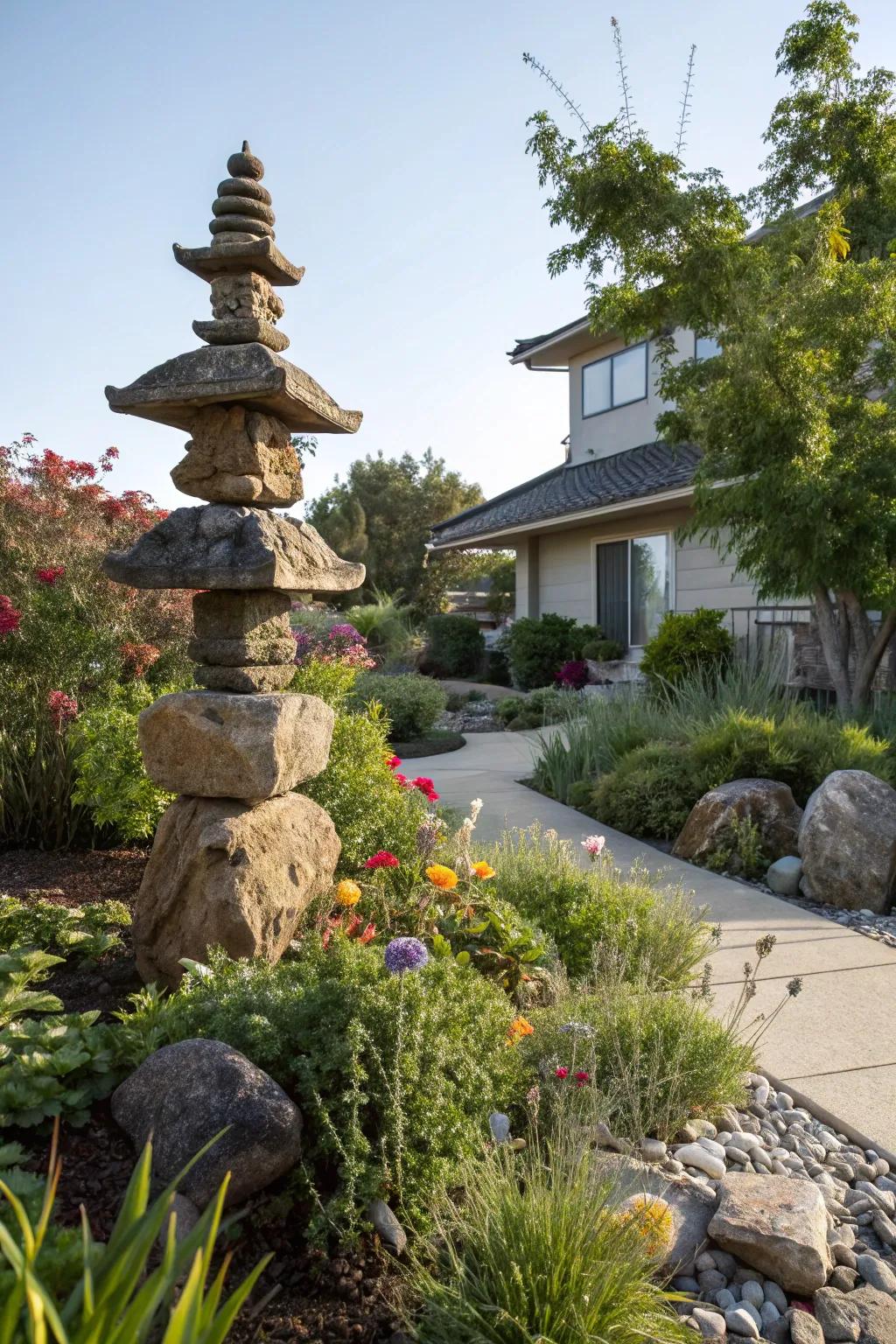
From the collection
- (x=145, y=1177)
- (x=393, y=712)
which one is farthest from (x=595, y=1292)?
(x=393, y=712)

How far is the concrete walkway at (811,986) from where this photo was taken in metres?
3.23

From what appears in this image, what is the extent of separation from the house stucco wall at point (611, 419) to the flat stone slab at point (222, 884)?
40.9 feet

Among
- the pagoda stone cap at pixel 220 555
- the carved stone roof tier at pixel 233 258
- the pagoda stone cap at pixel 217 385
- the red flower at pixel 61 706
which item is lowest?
the red flower at pixel 61 706

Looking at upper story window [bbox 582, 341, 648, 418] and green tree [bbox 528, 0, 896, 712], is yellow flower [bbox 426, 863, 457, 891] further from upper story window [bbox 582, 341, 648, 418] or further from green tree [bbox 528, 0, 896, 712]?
upper story window [bbox 582, 341, 648, 418]

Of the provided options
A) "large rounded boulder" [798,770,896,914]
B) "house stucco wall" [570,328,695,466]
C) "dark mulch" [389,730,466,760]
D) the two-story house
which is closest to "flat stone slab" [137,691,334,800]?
"large rounded boulder" [798,770,896,914]

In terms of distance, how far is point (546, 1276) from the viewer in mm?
1961

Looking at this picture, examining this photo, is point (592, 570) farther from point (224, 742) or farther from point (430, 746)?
point (224, 742)

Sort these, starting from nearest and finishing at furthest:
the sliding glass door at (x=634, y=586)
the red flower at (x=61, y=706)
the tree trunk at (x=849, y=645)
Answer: the red flower at (x=61, y=706) < the tree trunk at (x=849, y=645) < the sliding glass door at (x=634, y=586)

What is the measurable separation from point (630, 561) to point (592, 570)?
40.9 inches

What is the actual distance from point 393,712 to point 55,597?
5.83m

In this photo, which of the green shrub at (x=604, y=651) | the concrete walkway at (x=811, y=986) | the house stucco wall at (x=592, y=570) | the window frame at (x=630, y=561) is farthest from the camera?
the green shrub at (x=604, y=651)

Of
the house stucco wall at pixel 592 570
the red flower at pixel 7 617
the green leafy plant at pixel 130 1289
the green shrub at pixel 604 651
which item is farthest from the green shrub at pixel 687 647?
the green leafy plant at pixel 130 1289

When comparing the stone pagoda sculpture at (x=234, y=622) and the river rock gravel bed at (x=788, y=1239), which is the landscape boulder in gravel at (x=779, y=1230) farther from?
the stone pagoda sculpture at (x=234, y=622)

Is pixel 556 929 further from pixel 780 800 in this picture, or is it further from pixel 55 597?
pixel 55 597
